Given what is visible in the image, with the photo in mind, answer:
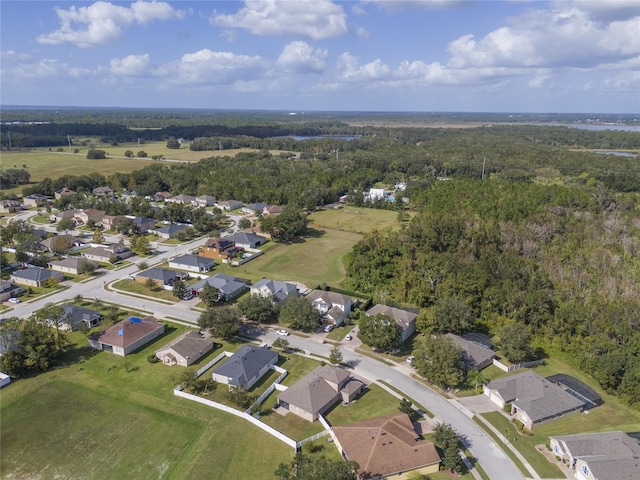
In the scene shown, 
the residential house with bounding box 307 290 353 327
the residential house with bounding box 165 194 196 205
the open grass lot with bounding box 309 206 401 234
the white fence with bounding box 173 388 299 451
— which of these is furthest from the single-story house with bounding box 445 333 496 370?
the residential house with bounding box 165 194 196 205

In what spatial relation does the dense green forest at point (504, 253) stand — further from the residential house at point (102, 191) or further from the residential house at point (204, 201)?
the residential house at point (204, 201)

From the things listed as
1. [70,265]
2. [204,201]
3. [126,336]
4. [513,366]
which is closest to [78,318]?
A: [126,336]

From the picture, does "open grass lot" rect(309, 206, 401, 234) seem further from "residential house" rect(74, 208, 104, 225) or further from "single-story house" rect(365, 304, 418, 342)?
"residential house" rect(74, 208, 104, 225)

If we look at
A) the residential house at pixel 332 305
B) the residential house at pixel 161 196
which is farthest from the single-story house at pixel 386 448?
the residential house at pixel 161 196

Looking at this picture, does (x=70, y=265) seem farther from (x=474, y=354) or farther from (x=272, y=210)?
(x=474, y=354)

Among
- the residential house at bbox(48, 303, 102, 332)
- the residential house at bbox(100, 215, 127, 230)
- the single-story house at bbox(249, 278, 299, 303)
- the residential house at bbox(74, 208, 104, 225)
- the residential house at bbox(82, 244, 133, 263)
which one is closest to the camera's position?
the residential house at bbox(48, 303, 102, 332)

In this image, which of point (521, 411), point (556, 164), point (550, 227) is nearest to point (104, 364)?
point (521, 411)

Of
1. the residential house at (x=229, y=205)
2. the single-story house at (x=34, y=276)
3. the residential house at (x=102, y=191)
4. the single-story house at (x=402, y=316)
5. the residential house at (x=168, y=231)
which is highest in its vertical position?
the residential house at (x=102, y=191)
